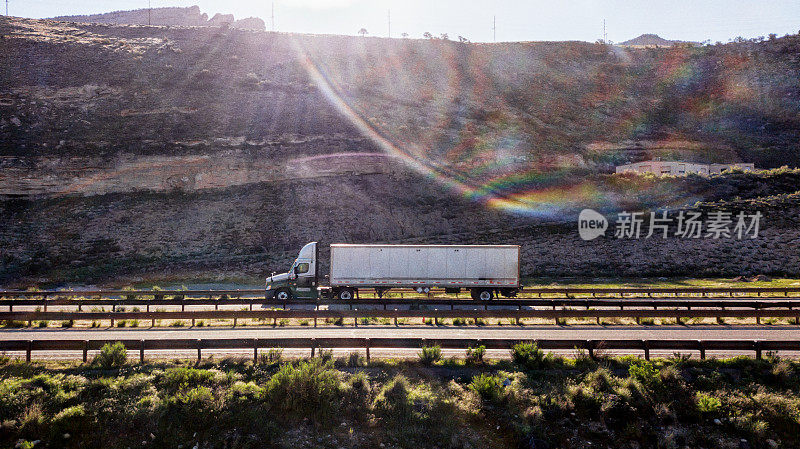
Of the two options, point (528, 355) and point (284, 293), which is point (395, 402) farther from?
point (284, 293)

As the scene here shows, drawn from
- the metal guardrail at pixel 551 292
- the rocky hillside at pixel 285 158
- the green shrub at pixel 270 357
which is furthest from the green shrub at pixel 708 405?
the rocky hillside at pixel 285 158

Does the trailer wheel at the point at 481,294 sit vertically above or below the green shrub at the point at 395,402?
above

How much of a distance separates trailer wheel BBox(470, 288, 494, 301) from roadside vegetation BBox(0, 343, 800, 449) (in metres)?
11.3

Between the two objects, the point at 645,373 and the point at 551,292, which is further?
the point at 551,292

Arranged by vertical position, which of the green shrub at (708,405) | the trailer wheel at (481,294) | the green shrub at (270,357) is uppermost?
the trailer wheel at (481,294)

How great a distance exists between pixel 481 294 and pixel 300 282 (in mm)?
9199

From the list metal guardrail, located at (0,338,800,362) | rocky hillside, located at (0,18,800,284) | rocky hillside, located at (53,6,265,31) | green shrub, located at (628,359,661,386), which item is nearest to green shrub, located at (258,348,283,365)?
metal guardrail, located at (0,338,800,362)

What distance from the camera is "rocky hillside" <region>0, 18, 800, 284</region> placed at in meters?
34.6

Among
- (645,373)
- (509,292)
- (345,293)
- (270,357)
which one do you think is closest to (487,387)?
(645,373)

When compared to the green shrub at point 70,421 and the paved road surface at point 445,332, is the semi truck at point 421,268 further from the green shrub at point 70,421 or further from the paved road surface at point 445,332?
the green shrub at point 70,421

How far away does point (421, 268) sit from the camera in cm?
2220

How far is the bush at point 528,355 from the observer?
11.5 metres

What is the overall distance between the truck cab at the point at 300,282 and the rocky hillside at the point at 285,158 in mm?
11514

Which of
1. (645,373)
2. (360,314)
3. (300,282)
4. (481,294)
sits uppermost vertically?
(300,282)
